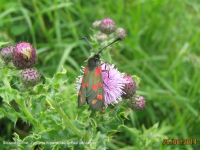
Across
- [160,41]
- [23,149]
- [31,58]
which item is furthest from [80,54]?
[23,149]

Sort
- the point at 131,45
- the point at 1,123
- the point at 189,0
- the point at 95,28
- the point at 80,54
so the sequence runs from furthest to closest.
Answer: the point at 189,0
the point at 80,54
the point at 131,45
the point at 1,123
the point at 95,28

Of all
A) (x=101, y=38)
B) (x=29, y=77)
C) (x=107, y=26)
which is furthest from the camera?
(x=107, y=26)

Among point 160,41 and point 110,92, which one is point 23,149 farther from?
point 160,41

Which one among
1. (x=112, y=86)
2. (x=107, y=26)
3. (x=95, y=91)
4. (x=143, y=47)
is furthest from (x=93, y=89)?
(x=143, y=47)

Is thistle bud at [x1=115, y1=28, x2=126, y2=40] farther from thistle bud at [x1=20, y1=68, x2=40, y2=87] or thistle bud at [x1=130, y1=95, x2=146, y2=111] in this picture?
thistle bud at [x1=20, y1=68, x2=40, y2=87]

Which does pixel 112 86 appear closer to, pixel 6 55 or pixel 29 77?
pixel 29 77

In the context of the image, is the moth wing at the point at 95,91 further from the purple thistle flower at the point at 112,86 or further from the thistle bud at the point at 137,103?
the thistle bud at the point at 137,103
